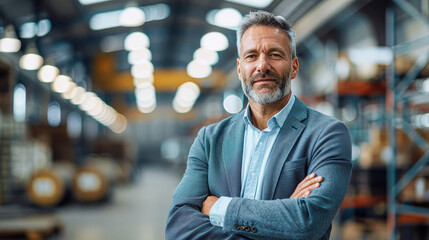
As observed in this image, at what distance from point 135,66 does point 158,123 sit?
2356 centimetres

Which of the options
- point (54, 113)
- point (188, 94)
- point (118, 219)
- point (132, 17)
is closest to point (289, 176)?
point (118, 219)

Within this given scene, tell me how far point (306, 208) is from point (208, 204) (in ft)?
1.65

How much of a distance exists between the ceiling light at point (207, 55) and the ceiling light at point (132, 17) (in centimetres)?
413

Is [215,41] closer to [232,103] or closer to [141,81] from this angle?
[141,81]

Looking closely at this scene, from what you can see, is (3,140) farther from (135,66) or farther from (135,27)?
(135,66)

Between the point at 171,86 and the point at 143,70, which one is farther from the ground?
the point at 143,70

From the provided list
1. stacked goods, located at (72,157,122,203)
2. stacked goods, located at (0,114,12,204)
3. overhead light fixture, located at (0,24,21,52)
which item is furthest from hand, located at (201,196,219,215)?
stacked goods, located at (72,157,122,203)

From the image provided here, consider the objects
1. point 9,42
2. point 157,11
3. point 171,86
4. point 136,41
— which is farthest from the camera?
point 171,86

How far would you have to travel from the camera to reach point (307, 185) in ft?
6.10

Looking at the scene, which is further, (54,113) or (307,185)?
(54,113)

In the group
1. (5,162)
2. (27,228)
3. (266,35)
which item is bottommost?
(27,228)

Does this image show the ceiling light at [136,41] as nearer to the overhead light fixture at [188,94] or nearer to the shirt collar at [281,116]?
the overhead light fixture at [188,94]

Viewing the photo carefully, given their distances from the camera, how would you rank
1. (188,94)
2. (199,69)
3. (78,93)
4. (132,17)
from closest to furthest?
(132,17) → (78,93) → (199,69) → (188,94)

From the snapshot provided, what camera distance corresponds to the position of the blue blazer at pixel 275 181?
1.79 meters
